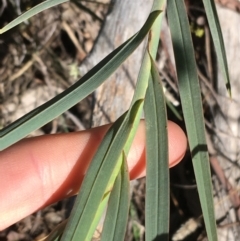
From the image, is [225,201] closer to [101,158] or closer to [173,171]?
[173,171]

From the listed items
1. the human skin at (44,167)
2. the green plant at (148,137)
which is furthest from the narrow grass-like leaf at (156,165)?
the human skin at (44,167)

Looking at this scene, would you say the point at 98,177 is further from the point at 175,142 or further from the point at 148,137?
the point at 175,142

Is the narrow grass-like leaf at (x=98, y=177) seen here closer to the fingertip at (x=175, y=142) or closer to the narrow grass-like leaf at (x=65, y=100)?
the narrow grass-like leaf at (x=65, y=100)

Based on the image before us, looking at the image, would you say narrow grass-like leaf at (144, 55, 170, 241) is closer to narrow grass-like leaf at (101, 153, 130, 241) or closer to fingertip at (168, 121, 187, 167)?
narrow grass-like leaf at (101, 153, 130, 241)

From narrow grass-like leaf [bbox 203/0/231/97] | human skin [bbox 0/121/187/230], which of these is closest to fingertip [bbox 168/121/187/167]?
human skin [bbox 0/121/187/230]

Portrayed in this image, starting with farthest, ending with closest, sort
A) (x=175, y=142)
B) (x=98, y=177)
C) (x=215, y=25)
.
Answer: (x=175, y=142) < (x=215, y=25) < (x=98, y=177)

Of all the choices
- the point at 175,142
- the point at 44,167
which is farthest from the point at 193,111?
the point at 44,167
